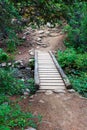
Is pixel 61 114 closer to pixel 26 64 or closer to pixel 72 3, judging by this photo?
pixel 72 3

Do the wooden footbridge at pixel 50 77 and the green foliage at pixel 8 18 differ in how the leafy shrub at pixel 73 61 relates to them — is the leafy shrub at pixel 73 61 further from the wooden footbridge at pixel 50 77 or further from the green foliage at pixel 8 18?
the green foliage at pixel 8 18

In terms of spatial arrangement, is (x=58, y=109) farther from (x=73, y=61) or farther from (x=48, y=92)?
(x=73, y=61)

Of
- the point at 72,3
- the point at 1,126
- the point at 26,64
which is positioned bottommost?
the point at 26,64

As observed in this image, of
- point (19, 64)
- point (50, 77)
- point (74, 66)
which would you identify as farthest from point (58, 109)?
point (19, 64)

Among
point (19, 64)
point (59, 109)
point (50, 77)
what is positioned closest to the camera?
point (59, 109)

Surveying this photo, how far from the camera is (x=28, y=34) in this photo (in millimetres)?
19734

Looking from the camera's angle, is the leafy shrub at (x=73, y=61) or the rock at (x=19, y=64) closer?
the leafy shrub at (x=73, y=61)

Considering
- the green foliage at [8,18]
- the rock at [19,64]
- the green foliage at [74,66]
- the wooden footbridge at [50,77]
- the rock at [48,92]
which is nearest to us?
the green foliage at [8,18]

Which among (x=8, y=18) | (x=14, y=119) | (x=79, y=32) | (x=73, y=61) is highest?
(x=8, y=18)

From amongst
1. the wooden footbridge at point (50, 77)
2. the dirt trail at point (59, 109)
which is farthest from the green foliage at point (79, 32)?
the dirt trail at point (59, 109)

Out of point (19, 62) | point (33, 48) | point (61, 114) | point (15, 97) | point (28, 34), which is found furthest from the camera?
Answer: point (28, 34)

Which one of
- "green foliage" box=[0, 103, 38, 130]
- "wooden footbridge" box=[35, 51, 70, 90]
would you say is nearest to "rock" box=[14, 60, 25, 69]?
"wooden footbridge" box=[35, 51, 70, 90]

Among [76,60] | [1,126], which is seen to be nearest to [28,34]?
[76,60]

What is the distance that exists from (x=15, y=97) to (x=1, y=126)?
2.58m
